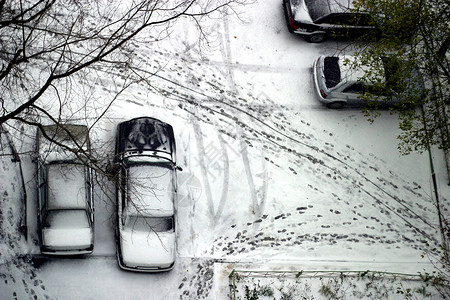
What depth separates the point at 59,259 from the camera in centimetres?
1116

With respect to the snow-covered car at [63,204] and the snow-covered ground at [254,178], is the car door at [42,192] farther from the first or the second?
the snow-covered ground at [254,178]

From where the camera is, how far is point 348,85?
43.3 ft

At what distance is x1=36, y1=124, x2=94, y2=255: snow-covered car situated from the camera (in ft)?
34.9

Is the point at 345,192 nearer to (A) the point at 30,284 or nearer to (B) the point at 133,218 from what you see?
(B) the point at 133,218

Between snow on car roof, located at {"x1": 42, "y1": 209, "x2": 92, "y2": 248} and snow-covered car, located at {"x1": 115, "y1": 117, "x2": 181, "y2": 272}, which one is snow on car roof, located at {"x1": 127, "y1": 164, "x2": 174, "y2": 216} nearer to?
snow-covered car, located at {"x1": 115, "y1": 117, "x2": 181, "y2": 272}

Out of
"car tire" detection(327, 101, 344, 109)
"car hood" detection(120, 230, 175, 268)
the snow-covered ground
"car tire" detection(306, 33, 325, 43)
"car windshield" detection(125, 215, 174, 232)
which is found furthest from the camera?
"car tire" detection(306, 33, 325, 43)

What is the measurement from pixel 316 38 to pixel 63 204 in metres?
9.03

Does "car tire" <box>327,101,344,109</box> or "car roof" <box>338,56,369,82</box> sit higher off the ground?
"car roof" <box>338,56,369,82</box>

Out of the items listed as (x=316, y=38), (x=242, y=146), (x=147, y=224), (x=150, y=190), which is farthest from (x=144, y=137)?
(x=316, y=38)

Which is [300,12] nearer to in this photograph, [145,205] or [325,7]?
[325,7]

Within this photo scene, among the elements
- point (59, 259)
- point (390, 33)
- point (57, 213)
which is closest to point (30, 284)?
point (59, 259)

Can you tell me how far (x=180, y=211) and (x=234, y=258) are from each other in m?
1.85

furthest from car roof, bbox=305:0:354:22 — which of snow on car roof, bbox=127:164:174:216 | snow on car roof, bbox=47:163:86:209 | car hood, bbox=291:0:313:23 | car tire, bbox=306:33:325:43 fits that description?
snow on car roof, bbox=47:163:86:209

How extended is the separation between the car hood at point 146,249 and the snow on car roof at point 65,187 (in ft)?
4.30
